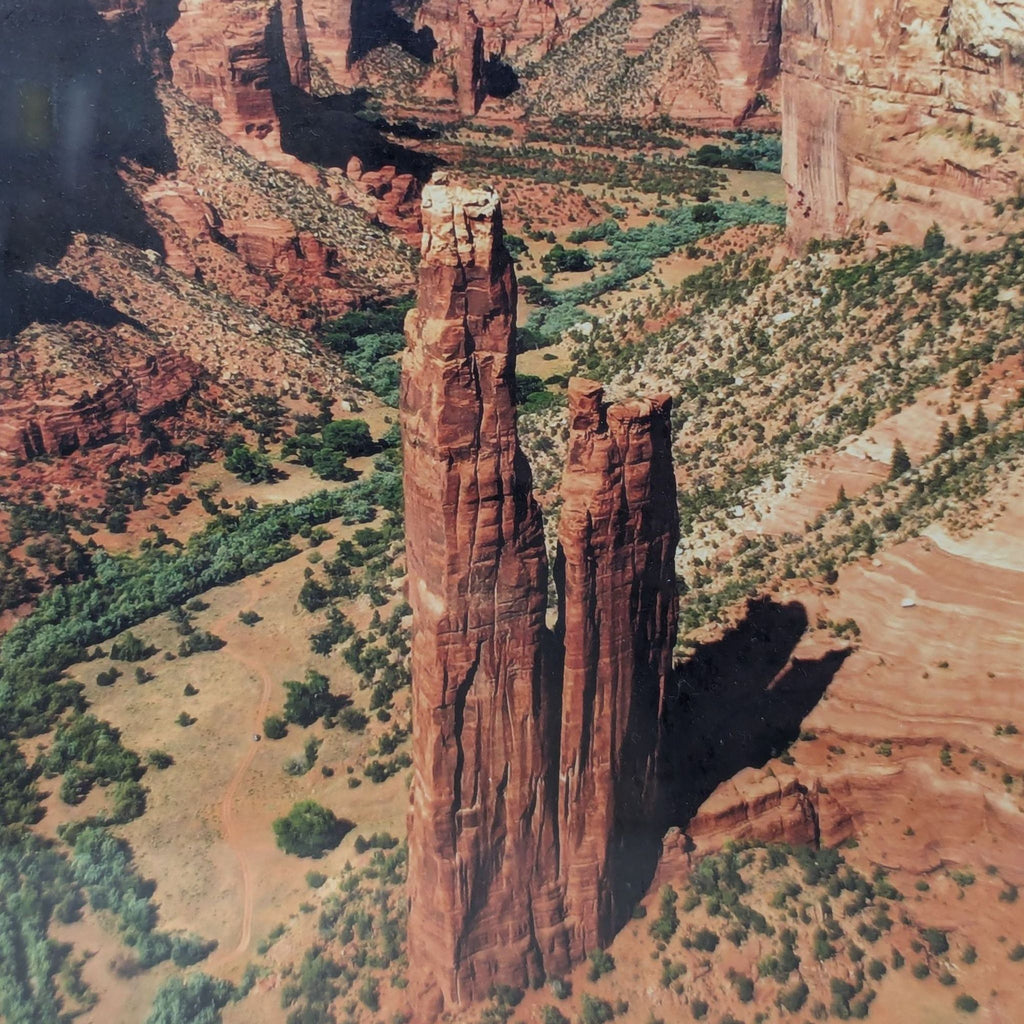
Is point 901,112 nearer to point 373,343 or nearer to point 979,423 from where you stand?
point 979,423

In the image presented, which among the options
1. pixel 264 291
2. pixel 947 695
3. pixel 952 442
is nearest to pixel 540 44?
pixel 264 291

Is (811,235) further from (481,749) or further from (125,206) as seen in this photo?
(125,206)

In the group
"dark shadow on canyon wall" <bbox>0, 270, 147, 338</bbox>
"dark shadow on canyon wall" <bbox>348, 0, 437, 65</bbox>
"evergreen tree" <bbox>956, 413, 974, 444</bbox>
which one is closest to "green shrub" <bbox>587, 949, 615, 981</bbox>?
"evergreen tree" <bbox>956, 413, 974, 444</bbox>

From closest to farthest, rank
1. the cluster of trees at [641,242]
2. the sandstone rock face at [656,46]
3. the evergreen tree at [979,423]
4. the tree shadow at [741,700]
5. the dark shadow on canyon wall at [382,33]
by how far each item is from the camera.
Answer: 1. the tree shadow at [741,700]
2. the evergreen tree at [979,423]
3. the cluster of trees at [641,242]
4. the sandstone rock face at [656,46]
5. the dark shadow on canyon wall at [382,33]

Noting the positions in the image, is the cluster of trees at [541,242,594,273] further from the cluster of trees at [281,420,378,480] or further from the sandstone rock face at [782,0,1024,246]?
the sandstone rock face at [782,0,1024,246]

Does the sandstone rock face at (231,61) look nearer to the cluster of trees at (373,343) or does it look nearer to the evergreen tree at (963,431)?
the cluster of trees at (373,343)

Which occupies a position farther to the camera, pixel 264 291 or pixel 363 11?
pixel 363 11

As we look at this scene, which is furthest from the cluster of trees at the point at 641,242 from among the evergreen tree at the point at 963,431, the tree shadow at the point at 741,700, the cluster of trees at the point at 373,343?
the tree shadow at the point at 741,700
